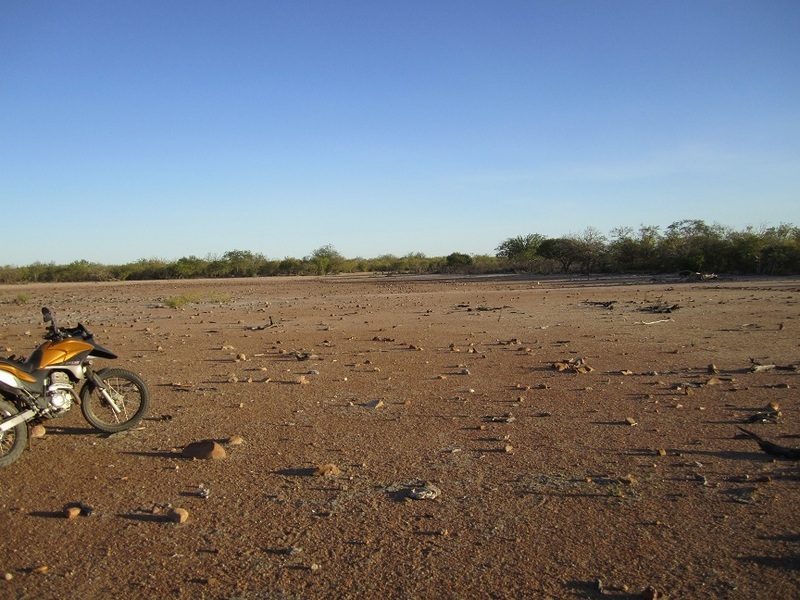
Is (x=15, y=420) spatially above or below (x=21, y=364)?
below

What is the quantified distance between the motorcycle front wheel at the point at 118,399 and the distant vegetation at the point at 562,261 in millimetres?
45368

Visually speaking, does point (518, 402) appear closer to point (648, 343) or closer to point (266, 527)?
point (266, 527)

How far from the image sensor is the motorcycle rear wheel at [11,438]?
222 inches

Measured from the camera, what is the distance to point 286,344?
14195 millimetres

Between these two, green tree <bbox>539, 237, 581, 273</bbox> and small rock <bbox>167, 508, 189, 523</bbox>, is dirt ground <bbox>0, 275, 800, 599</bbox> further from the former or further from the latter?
green tree <bbox>539, 237, 581, 273</bbox>

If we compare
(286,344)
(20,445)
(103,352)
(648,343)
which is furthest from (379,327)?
(20,445)

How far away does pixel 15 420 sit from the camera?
224 inches

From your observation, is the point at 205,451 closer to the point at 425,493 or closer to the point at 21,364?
the point at 21,364

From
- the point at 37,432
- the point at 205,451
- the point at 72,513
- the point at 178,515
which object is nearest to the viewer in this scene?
the point at 178,515

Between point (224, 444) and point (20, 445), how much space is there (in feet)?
6.08

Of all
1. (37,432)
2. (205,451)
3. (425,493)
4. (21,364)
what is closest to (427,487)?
(425,493)

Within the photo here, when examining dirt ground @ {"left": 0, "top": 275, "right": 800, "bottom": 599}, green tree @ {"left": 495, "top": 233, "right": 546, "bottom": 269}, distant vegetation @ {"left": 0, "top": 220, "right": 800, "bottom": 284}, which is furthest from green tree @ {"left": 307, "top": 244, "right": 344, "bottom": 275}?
dirt ground @ {"left": 0, "top": 275, "right": 800, "bottom": 599}

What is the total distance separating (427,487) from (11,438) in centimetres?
400

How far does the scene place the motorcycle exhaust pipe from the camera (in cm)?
560
